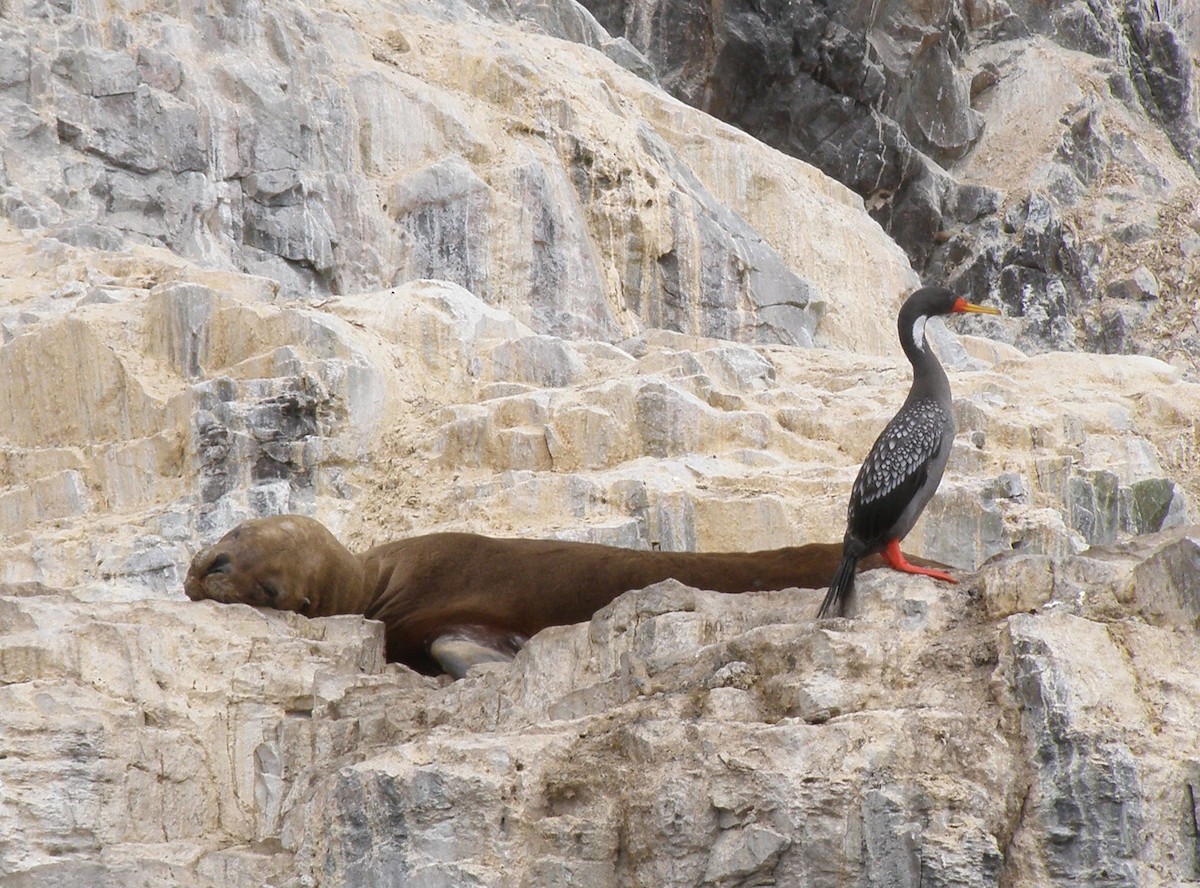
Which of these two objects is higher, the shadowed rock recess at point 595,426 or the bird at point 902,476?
the bird at point 902,476

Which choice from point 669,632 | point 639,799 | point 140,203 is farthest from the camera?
point 140,203

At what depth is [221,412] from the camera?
1391cm

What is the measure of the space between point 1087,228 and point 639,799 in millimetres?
28525

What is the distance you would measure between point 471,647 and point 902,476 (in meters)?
2.59

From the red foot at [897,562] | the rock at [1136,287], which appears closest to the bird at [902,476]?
the red foot at [897,562]

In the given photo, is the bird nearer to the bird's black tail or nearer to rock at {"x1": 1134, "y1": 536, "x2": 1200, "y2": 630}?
the bird's black tail

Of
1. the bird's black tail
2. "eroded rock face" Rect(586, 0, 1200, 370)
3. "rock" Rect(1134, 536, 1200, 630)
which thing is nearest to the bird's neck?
the bird's black tail

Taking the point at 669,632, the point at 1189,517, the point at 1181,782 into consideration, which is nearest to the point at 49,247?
the point at 1189,517

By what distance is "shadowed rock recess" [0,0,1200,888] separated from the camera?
5531mm

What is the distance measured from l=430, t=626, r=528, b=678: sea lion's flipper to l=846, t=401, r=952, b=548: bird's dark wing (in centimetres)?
223

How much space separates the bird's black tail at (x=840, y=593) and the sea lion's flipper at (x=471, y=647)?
2270 mm

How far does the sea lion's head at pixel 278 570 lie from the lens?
866 cm

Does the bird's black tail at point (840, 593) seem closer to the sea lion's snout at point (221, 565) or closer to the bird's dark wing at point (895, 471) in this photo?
the bird's dark wing at point (895, 471)

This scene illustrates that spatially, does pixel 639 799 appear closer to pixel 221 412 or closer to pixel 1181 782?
pixel 1181 782
